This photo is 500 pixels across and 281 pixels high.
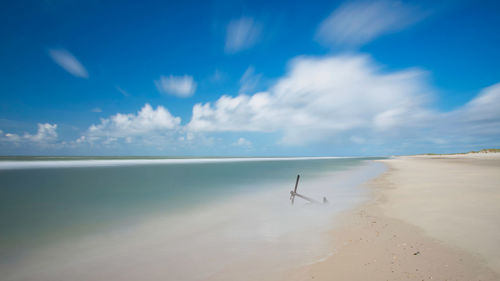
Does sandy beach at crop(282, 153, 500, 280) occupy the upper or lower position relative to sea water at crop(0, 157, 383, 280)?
upper

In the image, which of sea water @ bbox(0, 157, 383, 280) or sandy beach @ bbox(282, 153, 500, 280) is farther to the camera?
sea water @ bbox(0, 157, 383, 280)

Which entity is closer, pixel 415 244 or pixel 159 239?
pixel 415 244

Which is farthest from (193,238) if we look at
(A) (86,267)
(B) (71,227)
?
(B) (71,227)

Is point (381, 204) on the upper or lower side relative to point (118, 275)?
upper

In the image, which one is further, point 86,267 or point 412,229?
point 412,229

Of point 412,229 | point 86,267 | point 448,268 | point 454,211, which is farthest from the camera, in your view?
point 454,211

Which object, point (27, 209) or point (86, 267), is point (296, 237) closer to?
point (86, 267)

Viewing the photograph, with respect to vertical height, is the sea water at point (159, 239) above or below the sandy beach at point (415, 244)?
below

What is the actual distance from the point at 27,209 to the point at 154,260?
11331 millimetres

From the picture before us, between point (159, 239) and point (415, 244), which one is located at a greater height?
point (415, 244)

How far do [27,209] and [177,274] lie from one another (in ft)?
41.1

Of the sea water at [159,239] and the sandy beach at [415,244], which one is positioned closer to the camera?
the sandy beach at [415,244]

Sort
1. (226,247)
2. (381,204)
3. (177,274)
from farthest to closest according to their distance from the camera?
1. (381,204)
2. (226,247)
3. (177,274)

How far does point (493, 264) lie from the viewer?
4.89m
